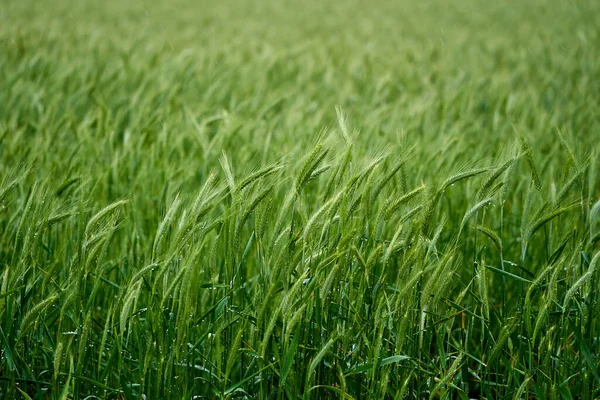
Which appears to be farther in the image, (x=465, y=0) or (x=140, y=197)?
(x=465, y=0)

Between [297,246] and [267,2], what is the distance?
11.0 meters

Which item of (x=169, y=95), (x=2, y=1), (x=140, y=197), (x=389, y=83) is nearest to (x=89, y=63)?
(x=169, y=95)

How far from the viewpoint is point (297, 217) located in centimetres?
194

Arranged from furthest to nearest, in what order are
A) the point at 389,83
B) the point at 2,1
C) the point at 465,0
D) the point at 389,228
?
the point at 465,0 → the point at 2,1 → the point at 389,83 → the point at 389,228

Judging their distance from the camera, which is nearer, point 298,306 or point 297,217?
point 298,306

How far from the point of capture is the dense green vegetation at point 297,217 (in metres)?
1.31

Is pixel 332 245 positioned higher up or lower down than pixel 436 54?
higher up

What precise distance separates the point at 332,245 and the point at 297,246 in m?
0.09

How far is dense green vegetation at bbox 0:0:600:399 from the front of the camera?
1.31 metres

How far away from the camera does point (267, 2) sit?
11.7 m

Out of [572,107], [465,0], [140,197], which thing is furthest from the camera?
[465,0]

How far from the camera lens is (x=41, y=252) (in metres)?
1.80

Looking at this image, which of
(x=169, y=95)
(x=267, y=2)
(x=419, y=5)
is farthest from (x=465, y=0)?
(x=169, y=95)

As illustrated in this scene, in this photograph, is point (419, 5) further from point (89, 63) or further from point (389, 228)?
point (389, 228)
